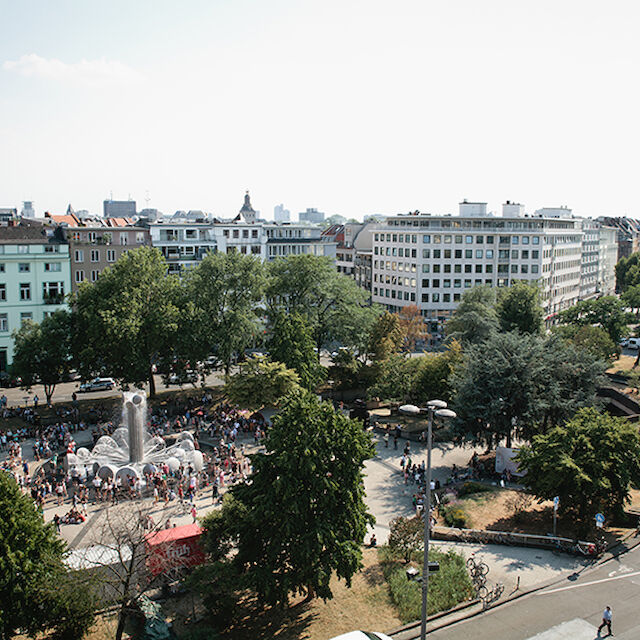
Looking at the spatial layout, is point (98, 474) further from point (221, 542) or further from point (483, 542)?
point (483, 542)

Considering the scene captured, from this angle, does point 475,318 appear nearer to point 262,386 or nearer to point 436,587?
point 262,386

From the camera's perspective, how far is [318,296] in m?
63.1

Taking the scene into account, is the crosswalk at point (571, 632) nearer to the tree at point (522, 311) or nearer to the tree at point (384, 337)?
the tree at point (384, 337)

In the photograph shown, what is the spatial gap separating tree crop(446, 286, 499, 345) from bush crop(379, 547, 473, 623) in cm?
3225

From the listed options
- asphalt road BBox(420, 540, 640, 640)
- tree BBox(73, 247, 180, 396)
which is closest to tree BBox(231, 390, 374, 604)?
asphalt road BBox(420, 540, 640, 640)

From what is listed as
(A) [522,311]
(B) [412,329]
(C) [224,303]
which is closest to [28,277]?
(C) [224,303]

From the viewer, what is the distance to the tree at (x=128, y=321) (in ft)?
168

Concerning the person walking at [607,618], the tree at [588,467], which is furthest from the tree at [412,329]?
the person walking at [607,618]

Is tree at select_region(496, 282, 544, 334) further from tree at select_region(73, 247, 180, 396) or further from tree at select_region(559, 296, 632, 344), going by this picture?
tree at select_region(73, 247, 180, 396)

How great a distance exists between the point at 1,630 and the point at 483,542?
69.0 feet

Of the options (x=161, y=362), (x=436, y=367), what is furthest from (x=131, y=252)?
(x=436, y=367)

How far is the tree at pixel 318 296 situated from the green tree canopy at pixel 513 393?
20522 millimetres

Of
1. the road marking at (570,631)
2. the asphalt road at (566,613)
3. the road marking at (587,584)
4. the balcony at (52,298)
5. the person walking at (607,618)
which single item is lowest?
the road marking at (587,584)

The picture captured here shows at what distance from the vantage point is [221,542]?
26.5 meters
